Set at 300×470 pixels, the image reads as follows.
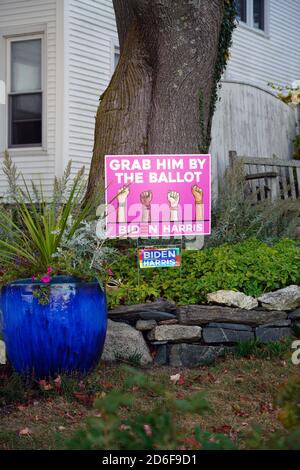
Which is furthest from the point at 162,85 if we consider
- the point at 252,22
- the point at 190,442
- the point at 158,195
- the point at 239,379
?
the point at 252,22

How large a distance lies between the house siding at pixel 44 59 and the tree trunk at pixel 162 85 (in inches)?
172

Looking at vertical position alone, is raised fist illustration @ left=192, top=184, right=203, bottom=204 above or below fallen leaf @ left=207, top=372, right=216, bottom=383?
above

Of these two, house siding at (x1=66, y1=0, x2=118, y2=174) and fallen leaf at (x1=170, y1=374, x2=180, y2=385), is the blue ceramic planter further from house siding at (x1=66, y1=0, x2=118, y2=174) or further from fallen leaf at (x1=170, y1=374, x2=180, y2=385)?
house siding at (x1=66, y1=0, x2=118, y2=174)

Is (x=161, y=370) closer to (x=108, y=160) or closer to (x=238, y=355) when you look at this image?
(x=238, y=355)

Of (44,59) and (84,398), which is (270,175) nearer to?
(44,59)

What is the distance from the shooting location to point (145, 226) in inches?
258

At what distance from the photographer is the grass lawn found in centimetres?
440

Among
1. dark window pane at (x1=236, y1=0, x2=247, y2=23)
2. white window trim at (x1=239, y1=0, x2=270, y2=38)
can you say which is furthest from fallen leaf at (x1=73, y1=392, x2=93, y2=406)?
dark window pane at (x1=236, y1=0, x2=247, y2=23)

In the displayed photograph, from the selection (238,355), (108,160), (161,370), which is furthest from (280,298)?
(108,160)

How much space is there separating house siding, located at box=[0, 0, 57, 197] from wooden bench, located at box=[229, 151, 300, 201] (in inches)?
117

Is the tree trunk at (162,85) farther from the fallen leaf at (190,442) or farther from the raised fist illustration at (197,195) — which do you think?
the fallen leaf at (190,442)

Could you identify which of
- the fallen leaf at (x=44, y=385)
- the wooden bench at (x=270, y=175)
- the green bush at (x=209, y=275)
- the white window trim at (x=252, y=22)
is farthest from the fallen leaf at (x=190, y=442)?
the white window trim at (x=252, y=22)
